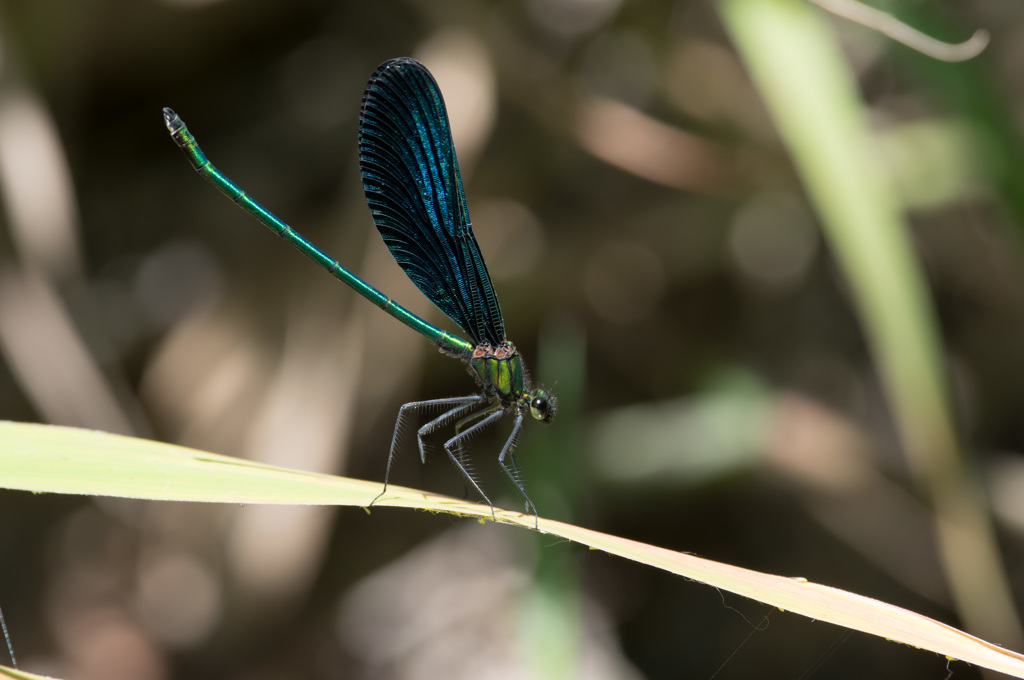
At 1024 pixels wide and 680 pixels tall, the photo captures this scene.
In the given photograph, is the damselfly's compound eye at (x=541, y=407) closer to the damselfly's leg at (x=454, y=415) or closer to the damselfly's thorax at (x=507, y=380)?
the damselfly's thorax at (x=507, y=380)

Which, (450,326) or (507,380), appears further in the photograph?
(450,326)

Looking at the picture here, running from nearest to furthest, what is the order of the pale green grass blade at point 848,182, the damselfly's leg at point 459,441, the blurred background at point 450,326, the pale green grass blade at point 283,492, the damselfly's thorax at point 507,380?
the pale green grass blade at point 283,492 → the damselfly's leg at point 459,441 → the pale green grass blade at point 848,182 → the damselfly's thorax at point 507,380 → the blurred background at point 450,326

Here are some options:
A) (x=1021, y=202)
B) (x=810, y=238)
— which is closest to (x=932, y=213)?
(x=810, y=238)

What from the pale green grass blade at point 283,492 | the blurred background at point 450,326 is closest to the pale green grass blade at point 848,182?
the blurred background at point 450,326

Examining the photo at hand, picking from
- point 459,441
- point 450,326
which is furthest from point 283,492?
point 450,326

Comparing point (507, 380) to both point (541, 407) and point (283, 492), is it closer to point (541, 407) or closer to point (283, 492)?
point (541, 407)
